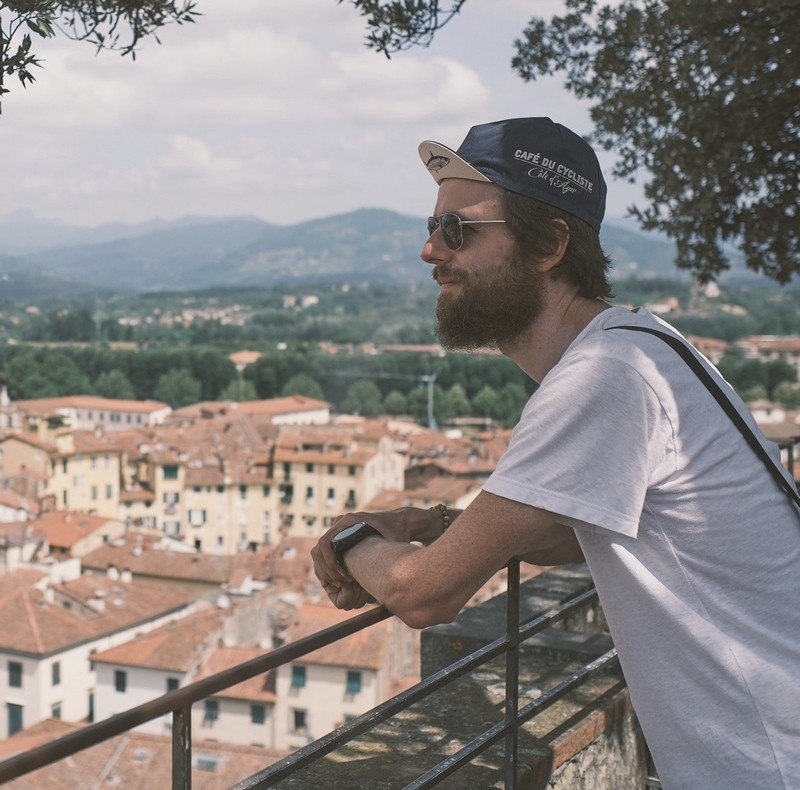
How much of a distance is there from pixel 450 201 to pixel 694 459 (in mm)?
475

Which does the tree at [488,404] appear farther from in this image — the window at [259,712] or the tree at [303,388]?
the window at [259,712]

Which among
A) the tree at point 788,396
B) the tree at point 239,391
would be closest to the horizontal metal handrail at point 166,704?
the tree at point 788,396

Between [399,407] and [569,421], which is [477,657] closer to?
[569,421]

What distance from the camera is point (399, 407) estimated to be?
84812 mm

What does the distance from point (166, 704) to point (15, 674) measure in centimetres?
3563

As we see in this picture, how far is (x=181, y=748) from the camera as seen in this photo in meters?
1.12

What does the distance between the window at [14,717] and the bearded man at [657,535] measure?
115ft

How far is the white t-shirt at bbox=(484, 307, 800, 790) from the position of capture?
1202mm

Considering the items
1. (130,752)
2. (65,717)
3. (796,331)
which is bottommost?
(65,717)

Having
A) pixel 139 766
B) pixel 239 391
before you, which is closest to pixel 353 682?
pixel 139 766

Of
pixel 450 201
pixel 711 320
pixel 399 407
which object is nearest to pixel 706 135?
pixel 450 201

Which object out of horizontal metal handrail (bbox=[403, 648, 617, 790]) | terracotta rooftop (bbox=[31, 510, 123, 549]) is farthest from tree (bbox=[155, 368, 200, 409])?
horizontal metal handrail (bbox=[403, 648, 617, 790])

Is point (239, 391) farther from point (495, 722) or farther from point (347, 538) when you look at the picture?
point (347, 538)

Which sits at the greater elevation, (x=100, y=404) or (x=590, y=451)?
(x=590, y=451)
